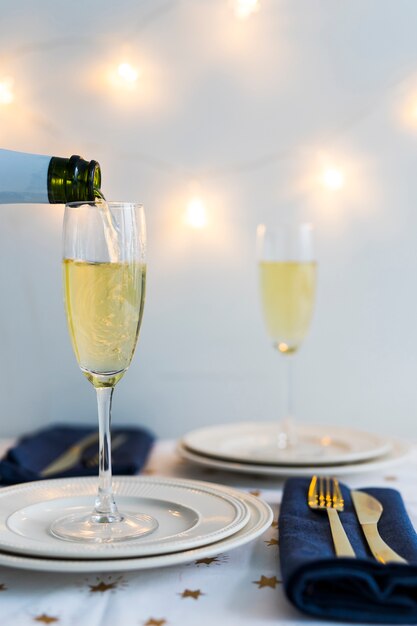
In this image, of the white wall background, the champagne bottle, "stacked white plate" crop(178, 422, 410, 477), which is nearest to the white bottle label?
the champagne bottle

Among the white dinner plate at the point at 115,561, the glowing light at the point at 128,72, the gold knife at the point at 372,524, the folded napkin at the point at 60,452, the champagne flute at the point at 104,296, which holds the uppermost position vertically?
the glowing light at the point at 128,72

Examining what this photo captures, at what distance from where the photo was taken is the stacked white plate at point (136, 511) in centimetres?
74

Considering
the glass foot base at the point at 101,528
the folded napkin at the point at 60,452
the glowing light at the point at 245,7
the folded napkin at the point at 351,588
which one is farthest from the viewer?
the glowing light at the point at 245,7

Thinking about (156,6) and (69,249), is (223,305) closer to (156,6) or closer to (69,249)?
(156,6)

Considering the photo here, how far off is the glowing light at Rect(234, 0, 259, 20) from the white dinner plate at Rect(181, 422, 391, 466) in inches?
30.1

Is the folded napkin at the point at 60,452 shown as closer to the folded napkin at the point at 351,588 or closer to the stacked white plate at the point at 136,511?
the stacked white plate at the point at 136,511

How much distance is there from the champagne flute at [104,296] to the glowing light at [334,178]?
793mm

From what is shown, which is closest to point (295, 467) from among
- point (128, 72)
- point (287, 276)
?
point (287, 276)

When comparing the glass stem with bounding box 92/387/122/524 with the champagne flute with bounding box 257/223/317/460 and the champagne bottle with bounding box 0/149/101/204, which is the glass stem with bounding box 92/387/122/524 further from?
the champagne flute with bounding box 257/223/317/460

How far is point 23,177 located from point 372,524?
559 millimetres

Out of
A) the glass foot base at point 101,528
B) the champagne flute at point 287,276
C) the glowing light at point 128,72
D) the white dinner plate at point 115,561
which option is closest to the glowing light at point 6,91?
the glowing light at point 128,72

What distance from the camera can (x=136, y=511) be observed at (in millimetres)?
941

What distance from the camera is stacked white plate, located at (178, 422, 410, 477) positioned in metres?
1.20

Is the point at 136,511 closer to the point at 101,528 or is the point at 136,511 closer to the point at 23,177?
the point at 101,528
